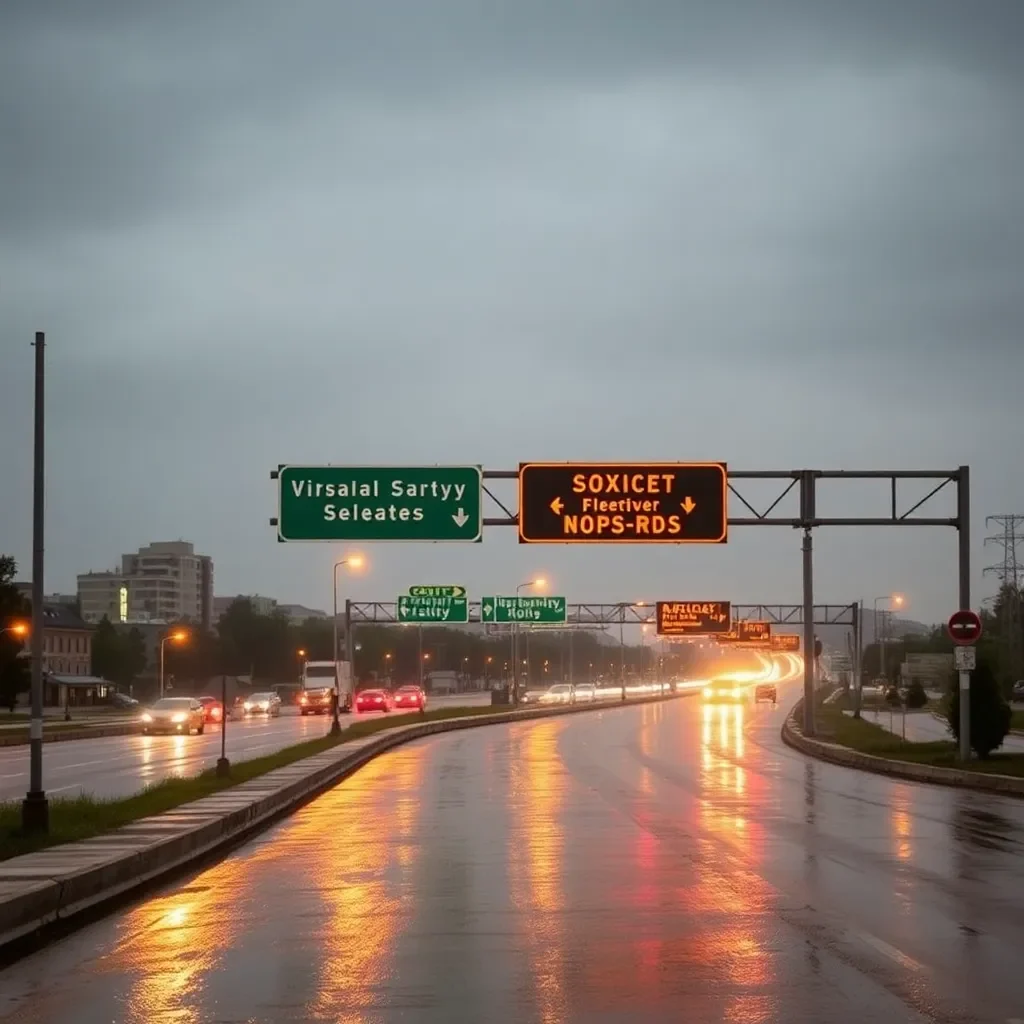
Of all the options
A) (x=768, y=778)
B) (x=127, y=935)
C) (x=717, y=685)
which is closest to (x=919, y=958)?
(x=127, y=935)

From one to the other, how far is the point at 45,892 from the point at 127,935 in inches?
38.1

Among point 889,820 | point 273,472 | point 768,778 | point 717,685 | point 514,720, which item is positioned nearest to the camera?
point 889,820

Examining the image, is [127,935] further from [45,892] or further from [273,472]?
[273,472]

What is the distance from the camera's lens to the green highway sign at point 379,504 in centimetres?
3650

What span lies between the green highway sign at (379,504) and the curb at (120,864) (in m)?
6.23

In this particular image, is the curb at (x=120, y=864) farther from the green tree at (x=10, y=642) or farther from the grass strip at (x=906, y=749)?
the green tree at (x=10, y=642)

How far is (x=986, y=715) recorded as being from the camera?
39.0 m

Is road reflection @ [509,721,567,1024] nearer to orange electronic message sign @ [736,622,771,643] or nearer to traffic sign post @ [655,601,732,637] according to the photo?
traffic sign post @ [655,601,732,637]

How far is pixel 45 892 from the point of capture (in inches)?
534

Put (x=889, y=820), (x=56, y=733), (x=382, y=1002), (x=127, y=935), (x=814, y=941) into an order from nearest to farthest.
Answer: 1. (x=382, y=1002)
2. (x=814, y=941)
3. (x=127, y=935)
4. (x=889, y=820)
5. (x=56, y=733)

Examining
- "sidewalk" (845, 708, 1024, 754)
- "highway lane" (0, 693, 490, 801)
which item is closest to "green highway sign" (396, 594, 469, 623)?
"highway lane" (0, 693, 490, 801)

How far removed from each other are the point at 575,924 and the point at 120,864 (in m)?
5.30

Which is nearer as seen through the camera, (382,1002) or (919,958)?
(382,1002)

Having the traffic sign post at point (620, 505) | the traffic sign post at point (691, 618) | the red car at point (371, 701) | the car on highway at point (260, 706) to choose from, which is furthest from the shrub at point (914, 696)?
the traffic sign post at point (620, 505)
